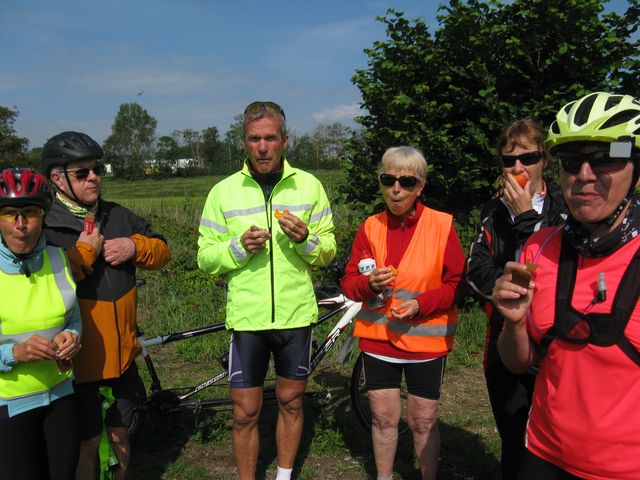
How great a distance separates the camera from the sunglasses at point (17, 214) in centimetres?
239

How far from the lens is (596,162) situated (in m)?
1.60

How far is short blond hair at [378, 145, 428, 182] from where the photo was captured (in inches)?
121

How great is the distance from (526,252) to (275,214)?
162cm

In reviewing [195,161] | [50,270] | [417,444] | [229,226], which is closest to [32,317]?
[50,270]

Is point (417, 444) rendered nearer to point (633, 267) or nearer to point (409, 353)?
point (409, 353)

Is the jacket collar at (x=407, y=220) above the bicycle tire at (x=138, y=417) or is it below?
above

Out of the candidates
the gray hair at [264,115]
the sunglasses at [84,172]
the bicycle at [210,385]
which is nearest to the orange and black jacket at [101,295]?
the sunglasses at [84,172]

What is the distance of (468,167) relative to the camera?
18.4ft

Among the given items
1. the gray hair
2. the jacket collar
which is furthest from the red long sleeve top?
the gray hair

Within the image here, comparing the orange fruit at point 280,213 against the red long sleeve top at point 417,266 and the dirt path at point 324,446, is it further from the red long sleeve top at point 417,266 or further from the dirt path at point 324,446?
the dirt path at point 324,446

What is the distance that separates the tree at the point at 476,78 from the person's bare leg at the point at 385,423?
3.11 m

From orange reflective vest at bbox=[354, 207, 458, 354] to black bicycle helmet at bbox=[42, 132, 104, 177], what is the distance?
1.80 metres

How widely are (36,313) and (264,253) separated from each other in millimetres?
1309

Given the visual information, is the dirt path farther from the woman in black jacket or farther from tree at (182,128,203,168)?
tree at (182,128,203,168)
